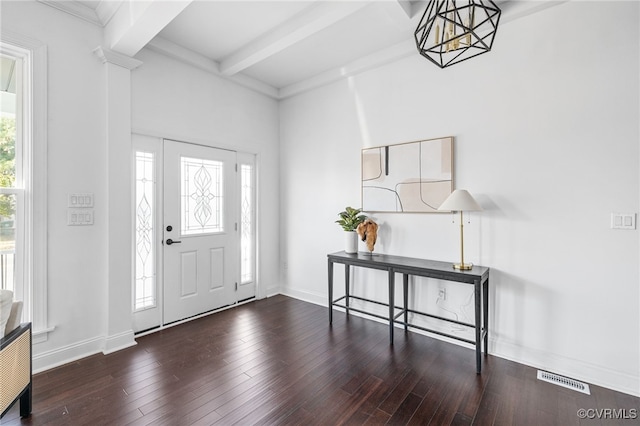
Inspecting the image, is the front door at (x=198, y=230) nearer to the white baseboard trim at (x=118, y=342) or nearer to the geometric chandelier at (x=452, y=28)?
the white baseboard trim at (x=118, y=342)

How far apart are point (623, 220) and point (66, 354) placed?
14.8 feet

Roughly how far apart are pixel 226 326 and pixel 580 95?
3.86m

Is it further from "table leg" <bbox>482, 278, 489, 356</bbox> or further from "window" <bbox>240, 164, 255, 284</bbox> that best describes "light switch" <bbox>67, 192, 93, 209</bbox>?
"table leg" <bbox>482, 278, 489, 356</bbox>

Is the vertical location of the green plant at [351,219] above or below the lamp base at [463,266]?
above

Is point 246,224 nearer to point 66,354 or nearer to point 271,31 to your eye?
point 66,354

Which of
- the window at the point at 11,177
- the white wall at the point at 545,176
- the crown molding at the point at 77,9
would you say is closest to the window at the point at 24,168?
the window at the point at 11,177

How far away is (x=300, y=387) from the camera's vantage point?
227 centimetres

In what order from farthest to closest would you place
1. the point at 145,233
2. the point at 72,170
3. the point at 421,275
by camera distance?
1. the point at 145,233
2. the point at 421,275
3. the point at 72,170

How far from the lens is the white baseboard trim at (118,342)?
2.79 meters

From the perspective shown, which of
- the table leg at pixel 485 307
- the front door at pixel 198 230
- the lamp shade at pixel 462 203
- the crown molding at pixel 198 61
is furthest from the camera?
the front door at pixel 198 230

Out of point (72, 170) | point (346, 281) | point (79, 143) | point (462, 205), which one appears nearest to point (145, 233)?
point (72, 170)

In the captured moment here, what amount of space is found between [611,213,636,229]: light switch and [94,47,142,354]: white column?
4058 mm

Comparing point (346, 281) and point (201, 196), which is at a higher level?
point (201, 196)

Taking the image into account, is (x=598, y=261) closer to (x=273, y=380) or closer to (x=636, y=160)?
(x=636, y=160)
